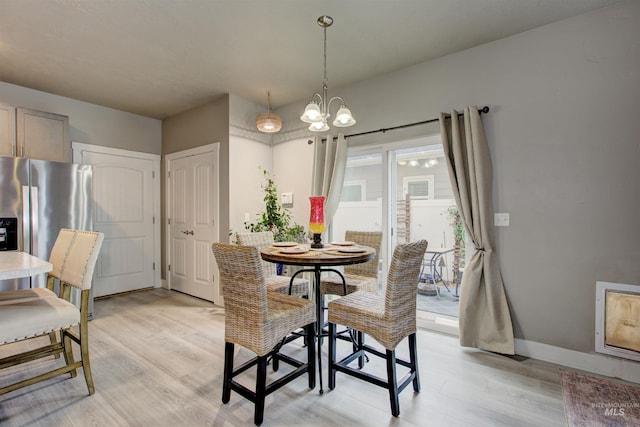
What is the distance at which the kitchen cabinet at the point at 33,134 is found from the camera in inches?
126

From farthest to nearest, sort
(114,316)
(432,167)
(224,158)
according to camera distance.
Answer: (224,158) → (114,316) → (432,167)

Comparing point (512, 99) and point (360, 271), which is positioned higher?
point (512, 99)

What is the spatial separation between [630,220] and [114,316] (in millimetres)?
4863

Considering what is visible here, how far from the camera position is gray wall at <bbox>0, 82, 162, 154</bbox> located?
3580 millimetres

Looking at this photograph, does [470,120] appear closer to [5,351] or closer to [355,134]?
[355,134]

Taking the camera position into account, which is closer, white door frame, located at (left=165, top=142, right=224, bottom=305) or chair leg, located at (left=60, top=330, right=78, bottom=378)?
chair leg, located at (left=60, top=330, right=78, bottom=378)

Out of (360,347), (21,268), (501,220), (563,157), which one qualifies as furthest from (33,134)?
(563,157)

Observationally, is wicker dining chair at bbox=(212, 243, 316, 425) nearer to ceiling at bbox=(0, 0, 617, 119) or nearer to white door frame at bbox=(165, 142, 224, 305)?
ceiling at bbox=(0, 0, 617, 119)

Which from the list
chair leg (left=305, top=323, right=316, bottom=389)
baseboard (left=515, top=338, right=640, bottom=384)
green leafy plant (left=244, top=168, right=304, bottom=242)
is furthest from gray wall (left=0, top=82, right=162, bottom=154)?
baseboard (left=515, top=338, right=640, bottom=384)

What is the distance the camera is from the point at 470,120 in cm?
268

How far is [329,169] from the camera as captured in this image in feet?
11.8

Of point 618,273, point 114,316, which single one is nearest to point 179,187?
point 114,316

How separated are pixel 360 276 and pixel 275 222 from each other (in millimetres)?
1438

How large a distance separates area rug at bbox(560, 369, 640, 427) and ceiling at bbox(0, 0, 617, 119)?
A: 268cm
